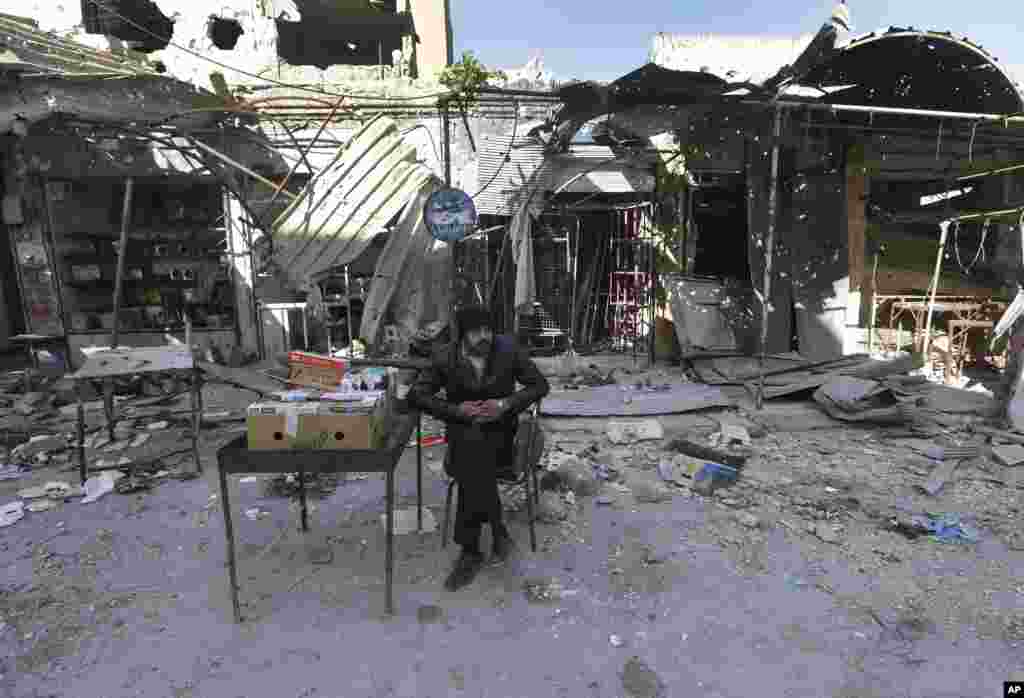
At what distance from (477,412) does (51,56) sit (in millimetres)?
8256

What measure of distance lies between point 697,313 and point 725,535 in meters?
4.91

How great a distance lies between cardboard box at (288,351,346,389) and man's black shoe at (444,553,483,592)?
8.51 feet

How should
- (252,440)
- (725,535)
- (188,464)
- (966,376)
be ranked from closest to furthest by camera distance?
(252,440) → (725,535) → (188,464) → (966,376)

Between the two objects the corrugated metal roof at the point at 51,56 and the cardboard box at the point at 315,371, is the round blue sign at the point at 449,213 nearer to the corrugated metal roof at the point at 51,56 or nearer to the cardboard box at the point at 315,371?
the cardboard box at the point at 315,371

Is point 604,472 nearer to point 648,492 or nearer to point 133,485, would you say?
point 648,492

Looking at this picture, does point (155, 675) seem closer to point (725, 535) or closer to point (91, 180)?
point (725, 535)

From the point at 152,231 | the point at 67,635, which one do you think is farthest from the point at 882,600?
the point at 152,231

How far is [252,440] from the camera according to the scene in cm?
258

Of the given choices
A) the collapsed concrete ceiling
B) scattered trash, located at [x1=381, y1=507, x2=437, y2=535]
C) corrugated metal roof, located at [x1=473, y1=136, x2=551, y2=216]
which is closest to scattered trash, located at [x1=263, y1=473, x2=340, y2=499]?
Result: scattered trash, located at [x1=381, y1=507, x2=437, y2=535]

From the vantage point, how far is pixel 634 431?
5.30 meters

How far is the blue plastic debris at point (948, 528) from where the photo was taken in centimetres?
342

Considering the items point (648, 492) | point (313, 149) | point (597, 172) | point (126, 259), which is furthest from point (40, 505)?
point (597, 172)

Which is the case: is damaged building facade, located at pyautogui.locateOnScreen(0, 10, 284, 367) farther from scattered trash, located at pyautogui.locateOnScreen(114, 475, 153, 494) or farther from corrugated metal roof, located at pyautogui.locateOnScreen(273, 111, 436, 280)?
scattered trash, located at pyautogui.locateOnScreen(114, 475, 153, 494)

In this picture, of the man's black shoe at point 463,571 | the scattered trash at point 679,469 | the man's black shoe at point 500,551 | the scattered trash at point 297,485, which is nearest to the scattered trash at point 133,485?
the scattered trash at point 297,485
